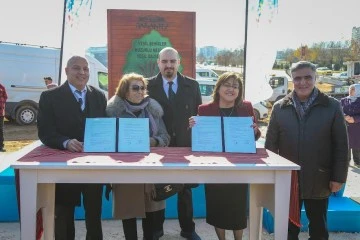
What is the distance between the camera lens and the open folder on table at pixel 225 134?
281 cm

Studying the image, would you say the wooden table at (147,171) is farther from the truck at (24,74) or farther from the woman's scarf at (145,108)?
the truck at (24,74)

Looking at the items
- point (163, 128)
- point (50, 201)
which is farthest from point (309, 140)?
point (50, 201)

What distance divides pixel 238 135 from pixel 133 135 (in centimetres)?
76

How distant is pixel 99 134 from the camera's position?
2707 mm

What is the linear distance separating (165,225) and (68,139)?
169 centimetres

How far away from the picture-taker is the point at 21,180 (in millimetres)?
2404

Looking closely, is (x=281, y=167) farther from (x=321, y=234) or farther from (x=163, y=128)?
(x=163, y=128)

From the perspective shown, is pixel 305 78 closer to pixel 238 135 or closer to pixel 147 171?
pixel 238 135

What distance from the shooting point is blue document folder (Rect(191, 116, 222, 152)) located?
9.27 feet

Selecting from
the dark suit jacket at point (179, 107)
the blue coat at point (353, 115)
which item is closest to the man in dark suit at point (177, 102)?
the dark suit jacket at point (179, 107)

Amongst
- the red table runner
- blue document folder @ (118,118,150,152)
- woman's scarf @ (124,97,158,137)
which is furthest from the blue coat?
blue document folder @ (118,118,150,152)

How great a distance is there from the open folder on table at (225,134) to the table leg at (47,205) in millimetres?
1096

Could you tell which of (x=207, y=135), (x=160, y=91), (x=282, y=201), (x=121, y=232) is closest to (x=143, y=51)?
(x=160, y=91)

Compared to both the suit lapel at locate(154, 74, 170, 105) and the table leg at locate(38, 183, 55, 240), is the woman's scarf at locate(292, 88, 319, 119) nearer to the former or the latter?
the suit lapel at locate(154, 74, 170, 105)
